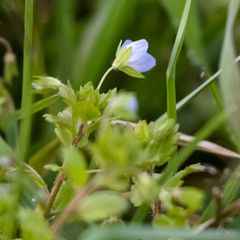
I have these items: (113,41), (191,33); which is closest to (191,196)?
(191,33)

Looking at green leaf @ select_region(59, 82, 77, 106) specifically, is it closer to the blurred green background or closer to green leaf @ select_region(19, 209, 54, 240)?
green leaf @ select_region(19, 209, 54, 240)

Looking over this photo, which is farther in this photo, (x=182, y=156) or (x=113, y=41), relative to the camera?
(x=113, y=41)

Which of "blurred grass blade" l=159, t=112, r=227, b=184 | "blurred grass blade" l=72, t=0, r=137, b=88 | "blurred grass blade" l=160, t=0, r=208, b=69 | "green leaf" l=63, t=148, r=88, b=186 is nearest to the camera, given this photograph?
"green leaf" l=63, t=148, r=88, b=186

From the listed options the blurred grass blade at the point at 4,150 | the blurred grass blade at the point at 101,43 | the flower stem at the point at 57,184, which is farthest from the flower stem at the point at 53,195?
the blurred grass blade at the point at 101,43

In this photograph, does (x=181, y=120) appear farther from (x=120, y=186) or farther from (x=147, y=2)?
(x=120, y=186)

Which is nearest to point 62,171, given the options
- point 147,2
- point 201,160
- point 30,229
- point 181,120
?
point 30,229

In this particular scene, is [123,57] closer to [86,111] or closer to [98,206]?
[86,111]

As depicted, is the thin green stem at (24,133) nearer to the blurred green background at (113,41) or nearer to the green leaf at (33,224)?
the green leaf at (33,224)

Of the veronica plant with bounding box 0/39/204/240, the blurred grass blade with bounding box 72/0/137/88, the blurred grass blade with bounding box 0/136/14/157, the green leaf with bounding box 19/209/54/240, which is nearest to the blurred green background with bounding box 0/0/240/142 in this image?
the blurred grass blade with bounding box 72/0/137/88
